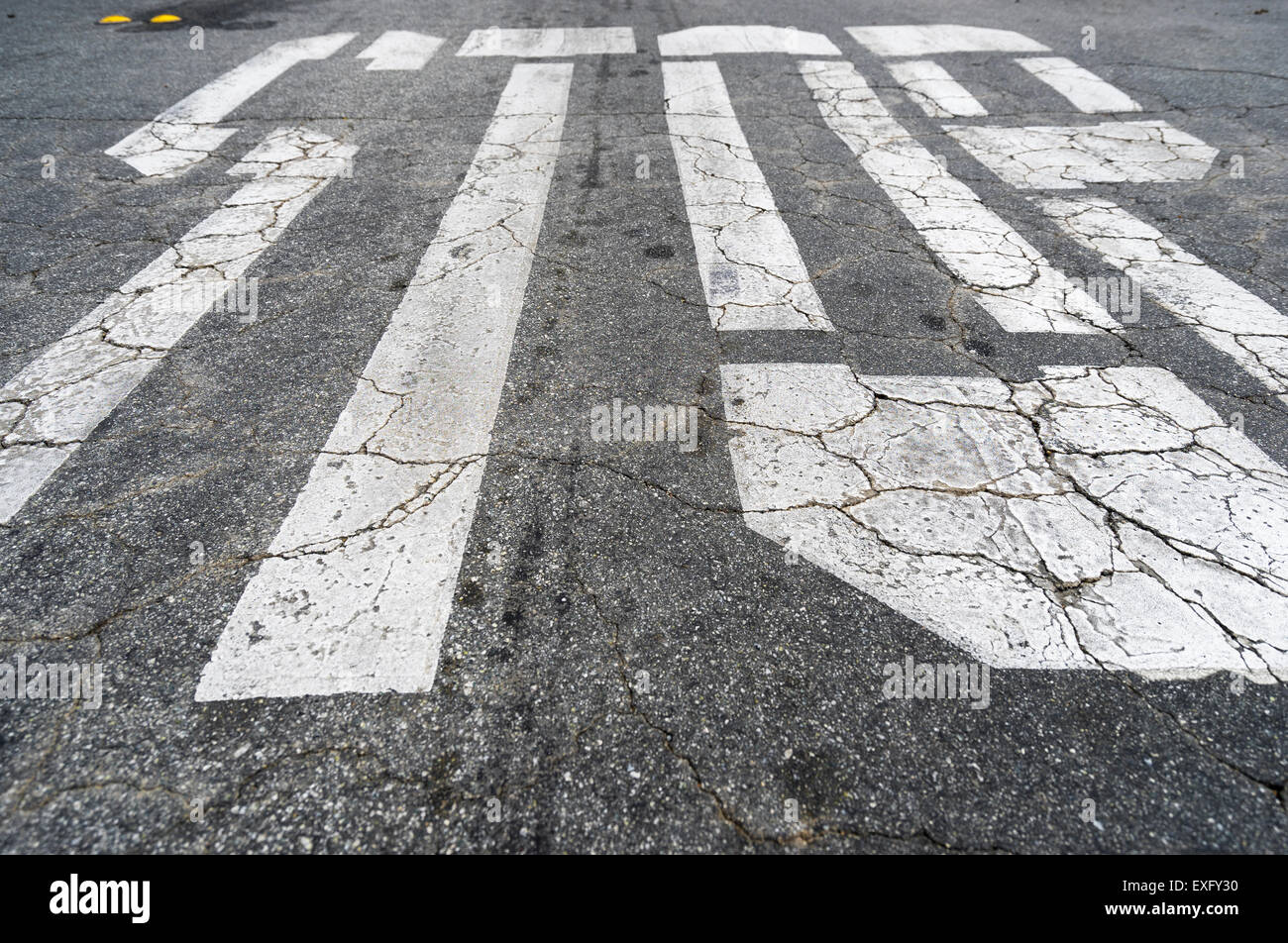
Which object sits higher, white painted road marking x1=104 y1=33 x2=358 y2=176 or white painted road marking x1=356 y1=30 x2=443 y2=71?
white painted road marking x1=356 y1=30 x2=443 y2=71

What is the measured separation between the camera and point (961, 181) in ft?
17.4

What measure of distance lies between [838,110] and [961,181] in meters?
1.85

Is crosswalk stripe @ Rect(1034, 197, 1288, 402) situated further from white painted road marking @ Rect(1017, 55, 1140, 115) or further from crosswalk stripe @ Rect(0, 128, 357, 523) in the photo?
crosswalk stripe @ Rect(0, 128, 357, 523)

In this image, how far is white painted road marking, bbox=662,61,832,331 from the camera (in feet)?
12.7

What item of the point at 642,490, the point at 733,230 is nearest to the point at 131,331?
the point at 642,490

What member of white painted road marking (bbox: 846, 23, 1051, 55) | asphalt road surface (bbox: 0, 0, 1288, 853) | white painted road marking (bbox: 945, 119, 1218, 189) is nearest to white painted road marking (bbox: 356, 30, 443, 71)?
asphalt road surface (bbox: 0, 0, 1288, 853)

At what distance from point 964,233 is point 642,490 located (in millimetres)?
3228

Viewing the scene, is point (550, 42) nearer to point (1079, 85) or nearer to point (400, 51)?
point (400, 51)

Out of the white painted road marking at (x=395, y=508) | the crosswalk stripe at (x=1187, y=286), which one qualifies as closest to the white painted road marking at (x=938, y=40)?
the crosswalk stripe at (x=1187, y=286)

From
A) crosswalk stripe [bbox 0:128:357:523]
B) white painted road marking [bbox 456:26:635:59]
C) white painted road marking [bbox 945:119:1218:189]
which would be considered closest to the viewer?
crosswalk stripe [bbox 0:128:357:523]

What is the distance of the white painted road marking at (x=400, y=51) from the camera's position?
25.6 feet

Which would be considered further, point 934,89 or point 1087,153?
point 934,89

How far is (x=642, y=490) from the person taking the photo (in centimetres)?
281

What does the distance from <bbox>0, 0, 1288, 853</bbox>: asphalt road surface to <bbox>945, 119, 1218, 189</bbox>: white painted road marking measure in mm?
60
